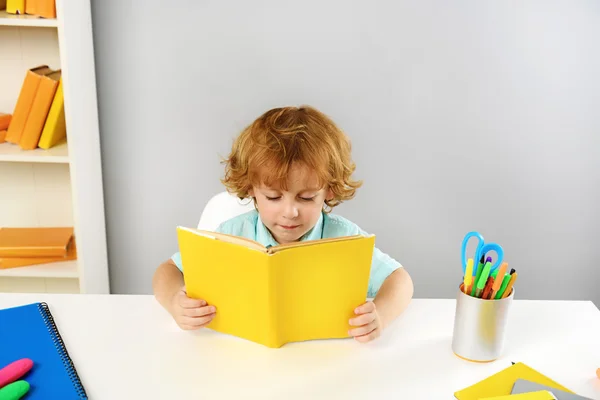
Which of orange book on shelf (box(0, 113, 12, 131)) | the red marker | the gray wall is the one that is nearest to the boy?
the red marker

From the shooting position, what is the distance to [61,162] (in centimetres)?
200

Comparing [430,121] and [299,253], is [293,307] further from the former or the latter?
[430,121]

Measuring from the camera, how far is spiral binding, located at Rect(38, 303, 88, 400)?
929 mm

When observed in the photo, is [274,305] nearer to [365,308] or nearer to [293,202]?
[365,308]

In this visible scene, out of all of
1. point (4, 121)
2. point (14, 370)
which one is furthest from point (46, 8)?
point (14, 370)

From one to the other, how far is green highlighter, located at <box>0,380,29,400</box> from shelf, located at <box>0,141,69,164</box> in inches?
45.2

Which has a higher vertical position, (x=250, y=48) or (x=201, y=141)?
(x=250, y=48)

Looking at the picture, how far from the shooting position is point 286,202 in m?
1.23

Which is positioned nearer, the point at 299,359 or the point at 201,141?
the point at 299,359

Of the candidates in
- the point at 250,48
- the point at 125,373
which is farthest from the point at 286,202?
the point at 250,48

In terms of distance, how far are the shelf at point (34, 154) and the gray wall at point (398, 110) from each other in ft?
0.76

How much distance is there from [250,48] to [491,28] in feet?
2.62

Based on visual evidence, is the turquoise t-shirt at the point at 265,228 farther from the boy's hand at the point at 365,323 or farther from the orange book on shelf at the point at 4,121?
the orange book on shelf at the point at 4,121

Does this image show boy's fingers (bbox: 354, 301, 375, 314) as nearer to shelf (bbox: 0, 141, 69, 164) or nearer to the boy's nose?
the boy's nose
